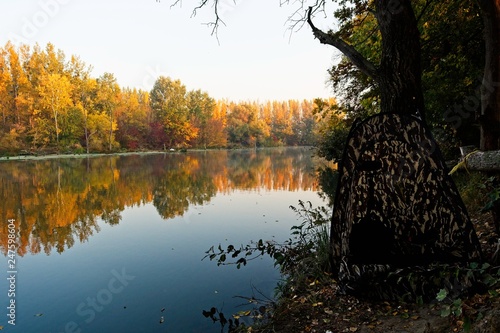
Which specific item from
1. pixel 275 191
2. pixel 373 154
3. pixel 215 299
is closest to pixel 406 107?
pixel 373 154

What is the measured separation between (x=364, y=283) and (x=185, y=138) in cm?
5719

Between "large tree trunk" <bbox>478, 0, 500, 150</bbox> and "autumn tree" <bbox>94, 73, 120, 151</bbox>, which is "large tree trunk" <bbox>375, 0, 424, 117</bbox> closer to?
"large tree trunk" <bbox>478, 0, 500, 150</bbox>

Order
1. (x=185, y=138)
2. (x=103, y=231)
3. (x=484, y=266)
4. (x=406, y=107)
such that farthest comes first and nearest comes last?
(x=185, y=138), (x=103, y=231), (x=406, y=107), (x=484, y=266)

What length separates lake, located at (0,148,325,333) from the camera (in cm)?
425

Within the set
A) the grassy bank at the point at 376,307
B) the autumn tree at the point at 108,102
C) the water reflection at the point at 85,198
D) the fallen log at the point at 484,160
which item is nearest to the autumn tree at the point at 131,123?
the autumn tree at the point at 108,102

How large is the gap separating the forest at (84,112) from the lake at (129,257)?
98.7 ft

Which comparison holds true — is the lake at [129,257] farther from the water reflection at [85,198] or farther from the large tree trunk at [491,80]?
the large tree trunk at [491,80]

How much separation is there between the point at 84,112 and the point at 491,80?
46106 mm

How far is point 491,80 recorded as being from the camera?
3.31 metres

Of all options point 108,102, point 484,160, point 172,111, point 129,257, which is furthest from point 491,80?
point 172,111

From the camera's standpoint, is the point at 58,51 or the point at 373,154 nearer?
the point at 373,154

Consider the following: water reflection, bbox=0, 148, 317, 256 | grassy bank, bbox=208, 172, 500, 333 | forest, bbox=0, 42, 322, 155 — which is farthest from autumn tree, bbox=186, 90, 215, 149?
grassy bank, bbox=208, 172, 500, 333

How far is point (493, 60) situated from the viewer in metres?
3.31

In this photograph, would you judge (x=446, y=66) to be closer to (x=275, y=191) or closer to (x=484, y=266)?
(x=484, y=266)
